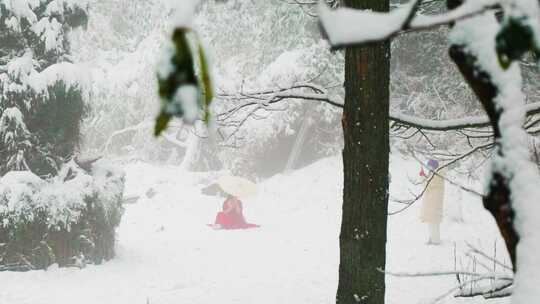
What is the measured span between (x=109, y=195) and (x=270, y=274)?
2.49 meters

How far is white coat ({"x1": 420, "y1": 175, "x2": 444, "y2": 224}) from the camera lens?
31.3ft

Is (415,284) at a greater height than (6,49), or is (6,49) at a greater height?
(6,49)

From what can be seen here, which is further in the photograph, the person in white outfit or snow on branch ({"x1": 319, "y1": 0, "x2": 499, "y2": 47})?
the person in white outfit

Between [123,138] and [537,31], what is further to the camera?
[123,138]

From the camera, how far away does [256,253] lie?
29.1 feet

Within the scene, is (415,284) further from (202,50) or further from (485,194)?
(202,50)

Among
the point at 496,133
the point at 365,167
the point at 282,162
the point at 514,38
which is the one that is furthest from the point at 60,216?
the point at 282,162

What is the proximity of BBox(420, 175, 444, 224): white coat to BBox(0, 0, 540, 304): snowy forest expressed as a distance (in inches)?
1.4

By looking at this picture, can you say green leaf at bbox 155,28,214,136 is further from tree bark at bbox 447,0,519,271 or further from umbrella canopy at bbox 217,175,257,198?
umbrella canopy at bbox 217,175,257,198

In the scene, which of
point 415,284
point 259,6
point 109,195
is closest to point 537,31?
point 415,284

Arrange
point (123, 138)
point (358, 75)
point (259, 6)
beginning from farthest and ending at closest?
1. point (123, 138)
2. point (259, 6)
3. point (358, 75)

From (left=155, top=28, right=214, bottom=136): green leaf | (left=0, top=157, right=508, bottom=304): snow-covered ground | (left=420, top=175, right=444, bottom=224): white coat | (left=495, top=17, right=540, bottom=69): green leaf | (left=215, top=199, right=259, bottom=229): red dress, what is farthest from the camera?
(left=215, top=199, right=259, bottom=229): red dress

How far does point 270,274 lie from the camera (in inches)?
293

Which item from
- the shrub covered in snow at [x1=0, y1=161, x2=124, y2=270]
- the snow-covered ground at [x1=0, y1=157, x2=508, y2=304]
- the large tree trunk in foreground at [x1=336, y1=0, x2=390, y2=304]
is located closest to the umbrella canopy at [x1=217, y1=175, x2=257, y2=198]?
the snow-covered ground at [x1=0, y1=157, x2=508, y2=304]
